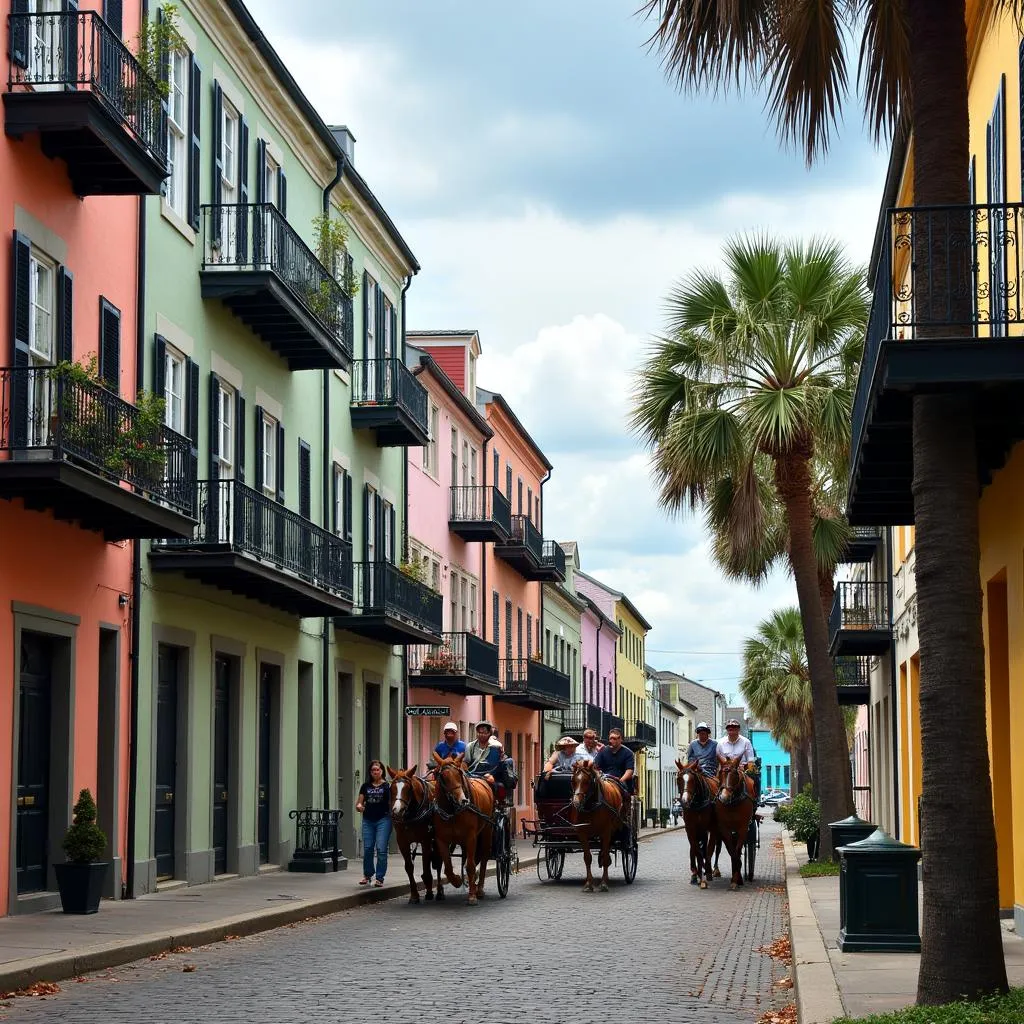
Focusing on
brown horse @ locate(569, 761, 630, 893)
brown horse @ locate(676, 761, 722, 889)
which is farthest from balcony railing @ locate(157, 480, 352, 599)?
→ brown horse @ locate(676, 761, 722, 889)

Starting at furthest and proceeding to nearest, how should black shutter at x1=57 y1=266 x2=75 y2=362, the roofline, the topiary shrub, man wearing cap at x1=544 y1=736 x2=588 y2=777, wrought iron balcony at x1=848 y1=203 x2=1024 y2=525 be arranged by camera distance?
the roofline
man wearing cap at x1=544 y1=736 x2=588 y2=777
black shutter at x1=57 y1=266 x2=75 y2=362
the topiary shrub
wrought iron balcony at x1=848 y1=203 x2=1024 y2=525

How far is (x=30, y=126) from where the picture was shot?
16.1 m

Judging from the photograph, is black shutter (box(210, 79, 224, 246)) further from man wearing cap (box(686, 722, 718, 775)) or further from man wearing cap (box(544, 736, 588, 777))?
man wearing cap (box(686, 722, 718, 775))

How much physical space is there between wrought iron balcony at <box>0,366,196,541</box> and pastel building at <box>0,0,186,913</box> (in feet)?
0.07

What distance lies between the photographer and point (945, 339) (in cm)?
1079

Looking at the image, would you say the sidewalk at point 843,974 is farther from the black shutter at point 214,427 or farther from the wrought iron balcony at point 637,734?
the wrought iron balcony at point 637,734

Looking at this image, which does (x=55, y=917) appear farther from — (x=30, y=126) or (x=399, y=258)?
(x=399, y=258)

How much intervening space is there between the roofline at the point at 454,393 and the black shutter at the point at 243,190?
1236 cm

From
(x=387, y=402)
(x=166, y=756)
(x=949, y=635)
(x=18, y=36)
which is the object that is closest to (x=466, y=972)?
(x=949, y=635)

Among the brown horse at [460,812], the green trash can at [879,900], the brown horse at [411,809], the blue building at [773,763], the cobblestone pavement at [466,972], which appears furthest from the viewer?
the blue building at [773,763]

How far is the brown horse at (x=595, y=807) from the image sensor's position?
2138 centimetres

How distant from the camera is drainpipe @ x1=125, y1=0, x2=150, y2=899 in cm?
1923

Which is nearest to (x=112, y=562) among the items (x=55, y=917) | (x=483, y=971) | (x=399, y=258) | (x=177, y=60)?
(x=55, y=917)

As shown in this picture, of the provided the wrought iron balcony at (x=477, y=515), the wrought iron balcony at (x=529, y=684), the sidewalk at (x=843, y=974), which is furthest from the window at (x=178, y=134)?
the wrought iron balcony at (x=529, y=684)
